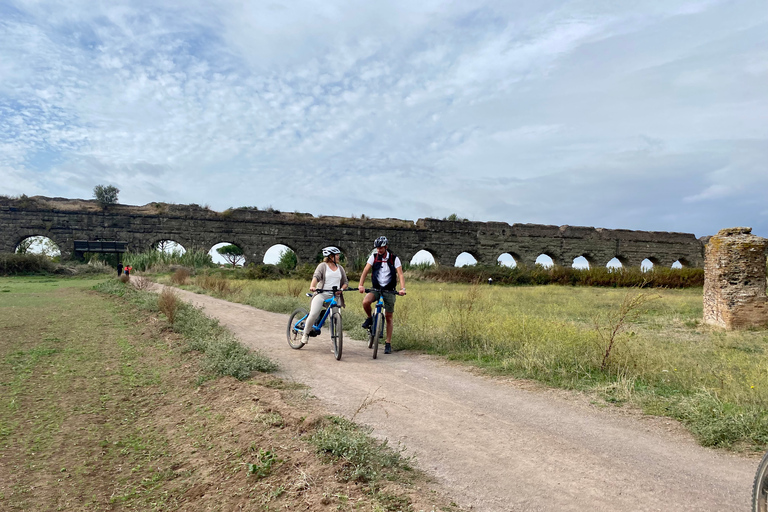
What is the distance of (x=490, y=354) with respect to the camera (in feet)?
22.6

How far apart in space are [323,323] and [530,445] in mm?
3979

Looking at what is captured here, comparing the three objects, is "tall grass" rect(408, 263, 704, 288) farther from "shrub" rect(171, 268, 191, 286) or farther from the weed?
the weed

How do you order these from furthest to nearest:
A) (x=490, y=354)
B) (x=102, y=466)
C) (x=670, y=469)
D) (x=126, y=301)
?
(x=126, y=301) → (x=490, y=354) → (x=102, y=466) → (x=670, y=469)

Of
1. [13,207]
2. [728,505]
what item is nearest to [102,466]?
[728,505]

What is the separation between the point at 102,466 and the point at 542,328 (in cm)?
582

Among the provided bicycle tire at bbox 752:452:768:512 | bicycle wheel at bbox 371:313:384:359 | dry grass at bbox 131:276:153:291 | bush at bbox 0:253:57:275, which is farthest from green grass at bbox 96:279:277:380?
bush at bbox 0:253:57:275

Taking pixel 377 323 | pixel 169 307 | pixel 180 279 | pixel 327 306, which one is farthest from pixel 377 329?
pixel 180 279

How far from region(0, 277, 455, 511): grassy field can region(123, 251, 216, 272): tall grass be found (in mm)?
19426

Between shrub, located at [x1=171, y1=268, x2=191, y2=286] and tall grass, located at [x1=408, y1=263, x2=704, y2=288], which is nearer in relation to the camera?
shrub, located at [x1=171, y1=268, x2=191, y2=286]

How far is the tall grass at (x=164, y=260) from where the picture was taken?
25.8 metres

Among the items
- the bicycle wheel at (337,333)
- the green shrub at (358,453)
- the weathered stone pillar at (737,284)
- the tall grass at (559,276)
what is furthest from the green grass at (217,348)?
the tall grass at (559,276)

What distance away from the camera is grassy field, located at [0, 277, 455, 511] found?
3.04m

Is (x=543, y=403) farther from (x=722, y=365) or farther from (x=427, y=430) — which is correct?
(x=722, y=365)

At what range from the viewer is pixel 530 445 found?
3.64m
